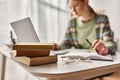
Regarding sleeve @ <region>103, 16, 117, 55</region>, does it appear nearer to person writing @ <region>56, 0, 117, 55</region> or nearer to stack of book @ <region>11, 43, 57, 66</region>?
person writing @ <region>56, 0, 117, 55</region>

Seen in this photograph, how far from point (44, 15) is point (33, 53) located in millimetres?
1218

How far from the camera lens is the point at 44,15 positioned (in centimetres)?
212

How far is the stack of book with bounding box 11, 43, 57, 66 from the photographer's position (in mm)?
904

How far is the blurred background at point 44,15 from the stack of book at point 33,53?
3.23 ft

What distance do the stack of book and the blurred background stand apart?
0.98 metres

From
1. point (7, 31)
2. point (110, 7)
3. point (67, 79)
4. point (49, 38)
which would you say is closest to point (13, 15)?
point (7, 31)

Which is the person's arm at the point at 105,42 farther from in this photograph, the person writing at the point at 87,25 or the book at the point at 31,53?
the book at the point at 31,53

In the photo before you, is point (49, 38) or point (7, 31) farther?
point (49, 38)

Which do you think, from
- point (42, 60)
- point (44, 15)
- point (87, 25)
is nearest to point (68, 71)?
point (42, 60)

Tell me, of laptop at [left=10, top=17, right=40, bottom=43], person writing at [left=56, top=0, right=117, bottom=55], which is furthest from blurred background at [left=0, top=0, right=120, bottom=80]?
laptop at [left=10, top=17, right=40, bottom=43]

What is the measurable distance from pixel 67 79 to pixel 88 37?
82 centimetres

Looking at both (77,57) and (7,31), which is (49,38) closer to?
(7,31)

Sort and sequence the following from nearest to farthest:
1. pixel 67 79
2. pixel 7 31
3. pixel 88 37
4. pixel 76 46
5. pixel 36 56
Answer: pixel 67 79
pixel 36 56
pixel 88 37
pixel 76 46
pixel 7 31

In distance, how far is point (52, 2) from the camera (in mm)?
2166
